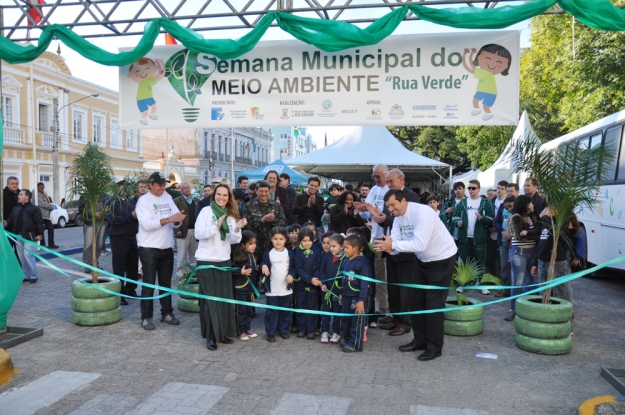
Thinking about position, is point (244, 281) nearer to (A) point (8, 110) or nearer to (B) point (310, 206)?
(B) point (310, 206)

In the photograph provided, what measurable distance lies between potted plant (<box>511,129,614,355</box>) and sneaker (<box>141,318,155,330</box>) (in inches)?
174

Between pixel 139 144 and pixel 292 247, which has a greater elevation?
pixel 139 144

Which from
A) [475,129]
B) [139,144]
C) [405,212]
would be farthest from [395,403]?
[139,144]

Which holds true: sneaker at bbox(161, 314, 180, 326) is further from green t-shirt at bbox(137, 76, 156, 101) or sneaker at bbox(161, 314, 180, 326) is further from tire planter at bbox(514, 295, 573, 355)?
tire planter at bbox(514, 295, 573, 355)

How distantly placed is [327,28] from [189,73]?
77.5 inches

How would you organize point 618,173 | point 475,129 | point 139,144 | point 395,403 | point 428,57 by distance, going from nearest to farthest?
point 395,403 < point 428,57 < point 618,173 < point 475,129 < point 139,144

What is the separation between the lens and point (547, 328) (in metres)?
5.56

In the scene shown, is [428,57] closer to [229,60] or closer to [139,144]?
[229,60]

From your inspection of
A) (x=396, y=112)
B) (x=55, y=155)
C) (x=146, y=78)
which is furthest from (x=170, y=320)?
(x=55, y=155)

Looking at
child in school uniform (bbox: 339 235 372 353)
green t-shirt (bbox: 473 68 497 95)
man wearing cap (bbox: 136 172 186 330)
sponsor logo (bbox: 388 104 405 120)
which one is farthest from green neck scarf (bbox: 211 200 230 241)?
green t-shirt (bbox: 473 68 497 95)

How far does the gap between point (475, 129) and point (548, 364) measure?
26.7m

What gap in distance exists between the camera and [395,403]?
431 centimetres

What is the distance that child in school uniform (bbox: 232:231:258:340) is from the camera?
618 centimetres

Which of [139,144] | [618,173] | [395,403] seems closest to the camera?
[395,403]
